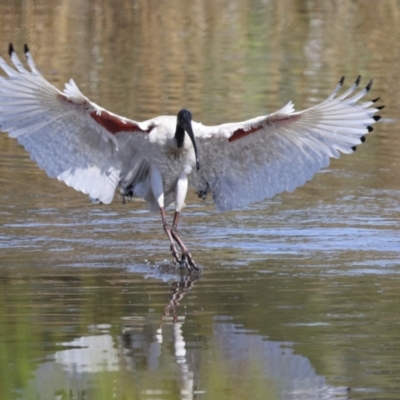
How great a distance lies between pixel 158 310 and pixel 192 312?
0.78 ft

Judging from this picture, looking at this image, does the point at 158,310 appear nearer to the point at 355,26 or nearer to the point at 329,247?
the point at 329,247

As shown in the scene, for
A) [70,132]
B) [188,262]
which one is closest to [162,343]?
[188,262]

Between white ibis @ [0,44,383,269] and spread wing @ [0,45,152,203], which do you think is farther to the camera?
white ibis @ [0,44,383,269]

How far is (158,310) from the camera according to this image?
30.8 feet

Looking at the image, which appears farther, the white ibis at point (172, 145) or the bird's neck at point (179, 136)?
the bird's neck at point (179, 136)

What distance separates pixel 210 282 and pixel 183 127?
1292 mm

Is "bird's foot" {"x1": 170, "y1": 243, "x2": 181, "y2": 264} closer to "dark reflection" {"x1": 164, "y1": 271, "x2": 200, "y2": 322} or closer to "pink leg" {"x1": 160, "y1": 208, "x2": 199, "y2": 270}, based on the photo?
"pink leg" {"x1": 160, "y1": 208, "x2": 199, "y2": 270}

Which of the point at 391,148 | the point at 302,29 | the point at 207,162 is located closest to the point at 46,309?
the point at 207,162

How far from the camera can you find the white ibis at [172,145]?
10688 mm

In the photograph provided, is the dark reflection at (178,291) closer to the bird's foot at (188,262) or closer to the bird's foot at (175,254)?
the bird's foot at (188,262)

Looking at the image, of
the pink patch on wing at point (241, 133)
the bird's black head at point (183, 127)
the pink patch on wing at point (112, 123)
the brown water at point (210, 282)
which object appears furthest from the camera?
the pink patch on wing at point (241, 133)

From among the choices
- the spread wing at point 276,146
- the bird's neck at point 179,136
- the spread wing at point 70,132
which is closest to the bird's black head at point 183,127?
the bird's neck at point 179,136

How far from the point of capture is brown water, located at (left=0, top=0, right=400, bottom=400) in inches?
297

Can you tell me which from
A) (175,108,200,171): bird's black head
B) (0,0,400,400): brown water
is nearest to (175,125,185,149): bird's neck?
(175,108,200,171): bird's black head
